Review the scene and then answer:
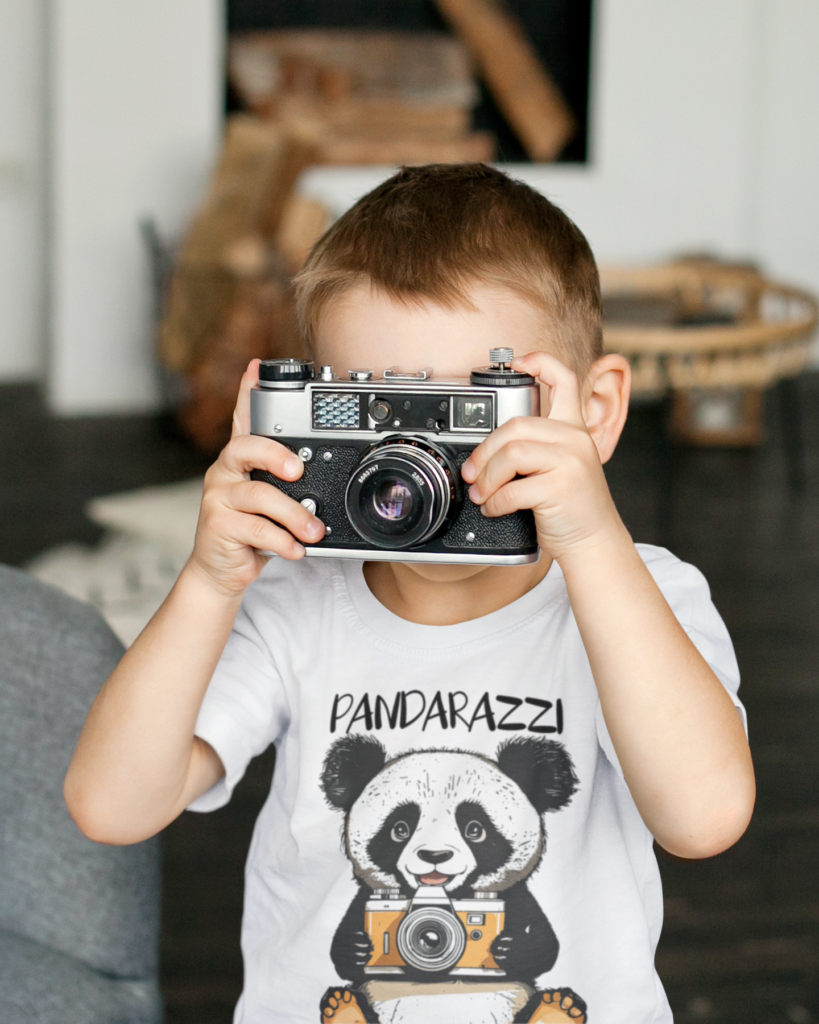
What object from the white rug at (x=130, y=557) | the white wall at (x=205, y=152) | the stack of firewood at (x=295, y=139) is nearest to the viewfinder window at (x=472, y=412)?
the white rug at (x=130, y=557)

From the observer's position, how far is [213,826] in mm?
1661

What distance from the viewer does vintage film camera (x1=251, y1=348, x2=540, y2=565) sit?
634 mm

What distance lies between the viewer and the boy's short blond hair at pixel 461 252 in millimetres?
704

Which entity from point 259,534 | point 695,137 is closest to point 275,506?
point 259,534

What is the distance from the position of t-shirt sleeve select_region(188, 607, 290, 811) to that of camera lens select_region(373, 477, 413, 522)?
0.60 ft

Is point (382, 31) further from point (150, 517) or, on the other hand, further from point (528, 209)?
point (528, 209)

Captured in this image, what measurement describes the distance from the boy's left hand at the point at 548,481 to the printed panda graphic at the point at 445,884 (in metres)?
0.17

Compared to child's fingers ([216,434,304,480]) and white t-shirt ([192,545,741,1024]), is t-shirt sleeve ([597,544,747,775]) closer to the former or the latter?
white t-shirt ([192,545,741,1024])

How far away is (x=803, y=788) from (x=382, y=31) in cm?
333

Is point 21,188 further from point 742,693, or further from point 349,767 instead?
point 349,767

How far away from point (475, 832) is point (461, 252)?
→ 36 cm

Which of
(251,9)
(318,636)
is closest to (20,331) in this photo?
(251,9)

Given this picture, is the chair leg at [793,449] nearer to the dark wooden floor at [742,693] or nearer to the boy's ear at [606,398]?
the dark wooden floor at [742,693]

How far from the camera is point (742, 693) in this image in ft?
6.79
